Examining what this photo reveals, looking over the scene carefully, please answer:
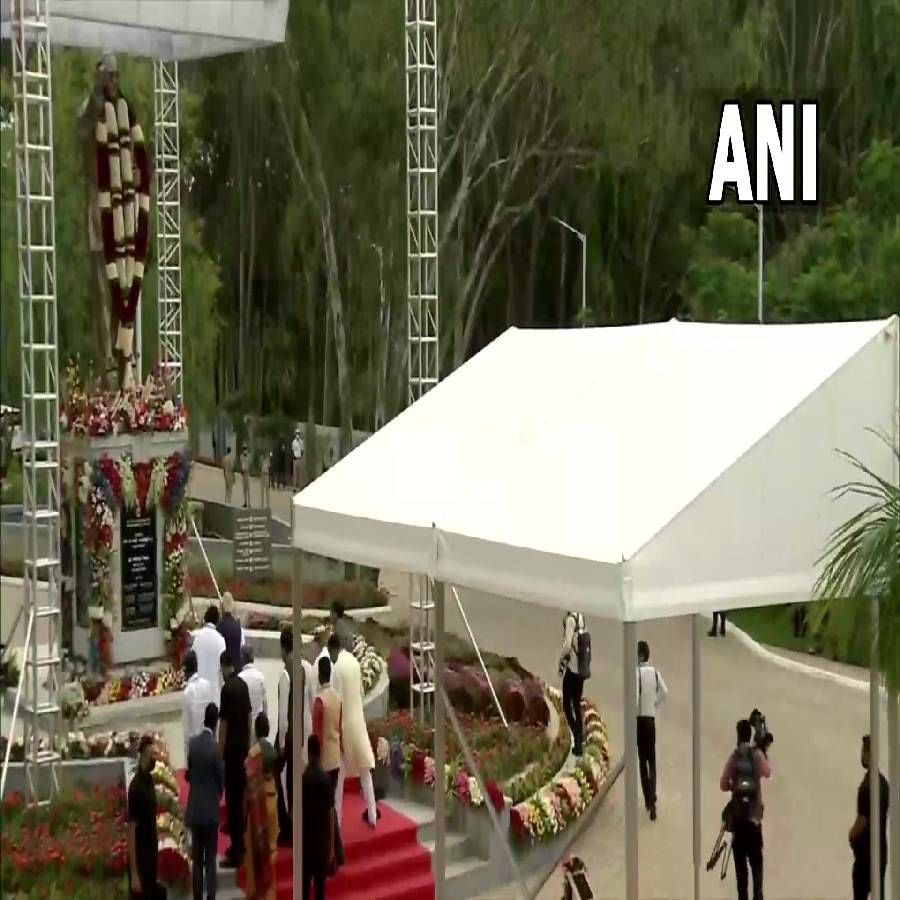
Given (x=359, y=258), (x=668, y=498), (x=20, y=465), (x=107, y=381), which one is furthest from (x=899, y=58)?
(x=668, y=498)

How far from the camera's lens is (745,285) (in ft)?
38.6

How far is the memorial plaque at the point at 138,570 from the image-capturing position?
9438 mm

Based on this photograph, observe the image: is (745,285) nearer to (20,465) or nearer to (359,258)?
(359,258)

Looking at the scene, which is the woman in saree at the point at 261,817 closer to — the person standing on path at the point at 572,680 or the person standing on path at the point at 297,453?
the person standing on path at the point at 297,453

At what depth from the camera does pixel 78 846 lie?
7.81 meters

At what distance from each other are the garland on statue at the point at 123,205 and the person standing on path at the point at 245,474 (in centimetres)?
130

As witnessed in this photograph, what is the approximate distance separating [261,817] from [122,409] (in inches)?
118

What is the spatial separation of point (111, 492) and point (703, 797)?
4.67 m

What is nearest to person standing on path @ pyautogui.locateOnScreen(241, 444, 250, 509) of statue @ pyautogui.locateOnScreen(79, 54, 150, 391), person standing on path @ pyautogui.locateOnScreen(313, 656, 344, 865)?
statue @ pyautogui.locateOnScreen(79, 54, 150, 391)

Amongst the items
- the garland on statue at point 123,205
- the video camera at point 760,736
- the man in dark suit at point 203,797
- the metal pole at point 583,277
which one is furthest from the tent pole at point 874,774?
the metal pole at point 583,277

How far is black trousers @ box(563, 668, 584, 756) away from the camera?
10.6 m

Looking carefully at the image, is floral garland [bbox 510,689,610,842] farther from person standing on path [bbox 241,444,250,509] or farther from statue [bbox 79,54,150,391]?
statue [bbox 79,54,150,391]

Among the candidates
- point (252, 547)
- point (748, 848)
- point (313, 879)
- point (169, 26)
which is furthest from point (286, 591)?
point (748, 848)

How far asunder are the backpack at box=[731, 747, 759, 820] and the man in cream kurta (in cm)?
190
